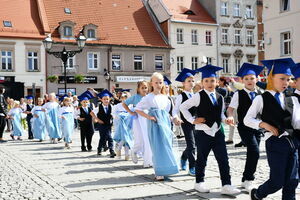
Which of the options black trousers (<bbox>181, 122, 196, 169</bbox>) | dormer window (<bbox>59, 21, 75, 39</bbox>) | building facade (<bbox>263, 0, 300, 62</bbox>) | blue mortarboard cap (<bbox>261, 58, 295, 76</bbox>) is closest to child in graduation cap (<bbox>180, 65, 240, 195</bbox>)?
black trousers (<bbox>181, 122, 196, 169</bbox>)

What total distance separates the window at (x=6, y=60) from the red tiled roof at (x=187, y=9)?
52.2ft

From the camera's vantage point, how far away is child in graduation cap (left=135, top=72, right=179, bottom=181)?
7191 millimetres

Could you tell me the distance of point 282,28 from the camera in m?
29.6

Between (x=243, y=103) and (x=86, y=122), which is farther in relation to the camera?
(x=86, y=122)

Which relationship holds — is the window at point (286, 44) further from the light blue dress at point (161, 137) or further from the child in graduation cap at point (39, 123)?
the light blue dress at point (161, 137)

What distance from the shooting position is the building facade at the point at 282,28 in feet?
93.9

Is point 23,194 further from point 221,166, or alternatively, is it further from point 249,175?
point 249,175

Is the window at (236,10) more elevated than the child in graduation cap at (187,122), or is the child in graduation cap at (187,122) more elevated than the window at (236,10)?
the window at (236,10)

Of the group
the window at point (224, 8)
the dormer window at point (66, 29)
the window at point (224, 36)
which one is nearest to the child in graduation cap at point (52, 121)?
the dormer window at point (66, 29)

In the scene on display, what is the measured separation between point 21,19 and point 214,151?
33303 mm

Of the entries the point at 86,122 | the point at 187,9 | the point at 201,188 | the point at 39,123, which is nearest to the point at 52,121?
the point at 39,123

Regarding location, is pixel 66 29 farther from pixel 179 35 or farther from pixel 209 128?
pixel 209 128

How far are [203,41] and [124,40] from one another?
29.0 ft

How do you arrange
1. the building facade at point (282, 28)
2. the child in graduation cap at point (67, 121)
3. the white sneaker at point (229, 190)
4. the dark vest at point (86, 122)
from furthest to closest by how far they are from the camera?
the building facade at point (282, 28)
the child in graduation cap at point (67, 121)
the dark vest at point (86, 122)
the white sneaker at point (229, 190)
